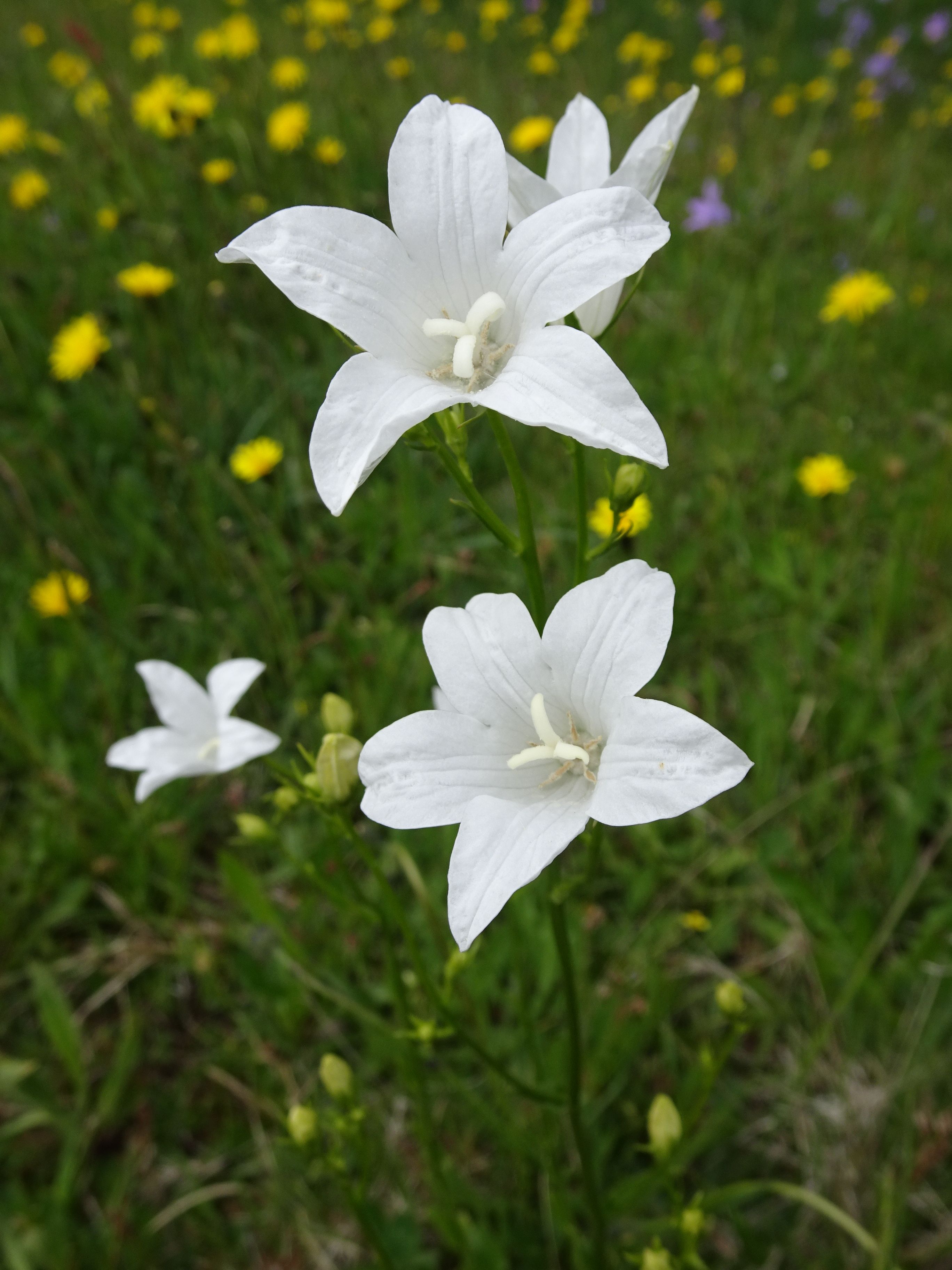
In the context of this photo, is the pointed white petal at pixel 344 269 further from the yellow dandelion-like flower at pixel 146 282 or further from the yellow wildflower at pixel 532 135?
the yellow wildflower at pixel 532 135

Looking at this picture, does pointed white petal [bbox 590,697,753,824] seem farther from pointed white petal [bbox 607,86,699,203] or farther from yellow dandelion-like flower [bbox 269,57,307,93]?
yellow dandelion-like flower [bbox 269,57,307,93]

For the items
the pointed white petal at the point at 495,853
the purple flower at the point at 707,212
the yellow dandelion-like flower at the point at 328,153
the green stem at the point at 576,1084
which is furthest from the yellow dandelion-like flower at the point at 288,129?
the pointed white petal at the point at 495,853

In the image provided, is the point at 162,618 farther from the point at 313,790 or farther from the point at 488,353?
the point at 488,353

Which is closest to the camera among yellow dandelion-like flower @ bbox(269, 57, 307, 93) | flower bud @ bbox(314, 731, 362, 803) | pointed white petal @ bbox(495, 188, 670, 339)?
pointed white petal @ bbox(495, 188, 670, 339)

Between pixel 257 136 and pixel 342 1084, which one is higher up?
pixel 257 136

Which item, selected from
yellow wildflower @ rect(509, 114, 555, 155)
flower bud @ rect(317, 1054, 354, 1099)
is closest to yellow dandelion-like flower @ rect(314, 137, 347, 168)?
yellow wildflower @ rect(509, 114, 555, 155)

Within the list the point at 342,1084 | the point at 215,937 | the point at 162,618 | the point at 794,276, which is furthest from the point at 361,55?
the point at 342,1084

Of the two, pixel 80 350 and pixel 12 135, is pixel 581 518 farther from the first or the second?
A: pixel 12 135
